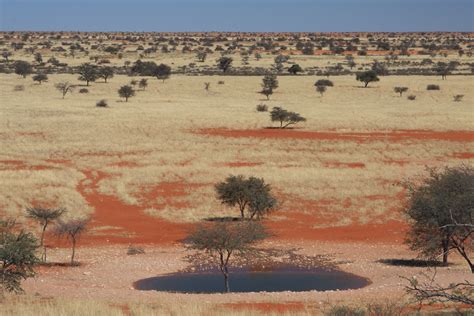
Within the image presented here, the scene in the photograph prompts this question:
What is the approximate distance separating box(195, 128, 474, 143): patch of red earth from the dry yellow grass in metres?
1.47

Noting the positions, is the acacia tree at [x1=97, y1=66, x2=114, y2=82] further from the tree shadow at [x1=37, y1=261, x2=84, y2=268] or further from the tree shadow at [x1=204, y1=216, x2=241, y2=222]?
the tree shadow at [x1=37, y1=261, x2=84, y2=268]

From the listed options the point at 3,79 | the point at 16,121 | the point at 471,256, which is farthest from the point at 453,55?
the point at 471,256

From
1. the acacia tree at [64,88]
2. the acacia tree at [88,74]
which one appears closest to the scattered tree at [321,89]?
the acacia tree at [64,88]

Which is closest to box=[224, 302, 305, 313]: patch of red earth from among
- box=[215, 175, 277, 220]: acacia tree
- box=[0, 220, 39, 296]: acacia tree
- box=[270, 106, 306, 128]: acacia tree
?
box=[0, 220, 39, 296]: acacia tree

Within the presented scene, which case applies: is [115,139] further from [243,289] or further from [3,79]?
[3,79]

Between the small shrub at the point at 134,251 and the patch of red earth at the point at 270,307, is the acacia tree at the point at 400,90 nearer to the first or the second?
the small shrub at the point at 134,251

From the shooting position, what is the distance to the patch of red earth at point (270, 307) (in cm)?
1778

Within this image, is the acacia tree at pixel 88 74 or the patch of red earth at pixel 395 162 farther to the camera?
the acacia tree at pixel 88 74

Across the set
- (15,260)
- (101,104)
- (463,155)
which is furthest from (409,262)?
(101,104)

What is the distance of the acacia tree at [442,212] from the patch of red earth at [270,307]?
694 cm

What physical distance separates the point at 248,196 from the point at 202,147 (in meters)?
16.9

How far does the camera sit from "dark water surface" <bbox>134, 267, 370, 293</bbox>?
2297cm

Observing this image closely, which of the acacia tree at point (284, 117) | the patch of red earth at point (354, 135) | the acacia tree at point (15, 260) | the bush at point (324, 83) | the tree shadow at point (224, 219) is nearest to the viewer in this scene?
the acacia tree at point (15, 260)

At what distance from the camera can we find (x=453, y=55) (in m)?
148
